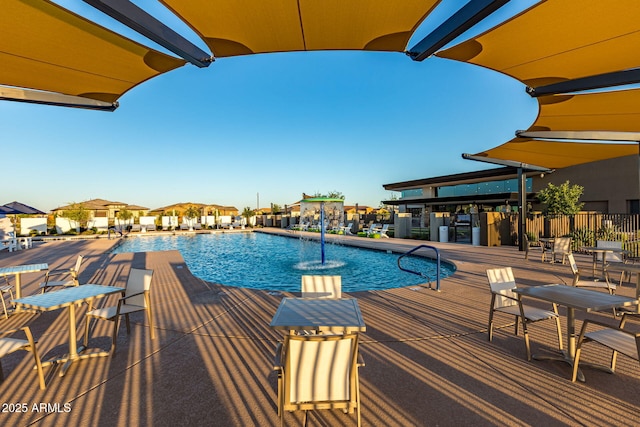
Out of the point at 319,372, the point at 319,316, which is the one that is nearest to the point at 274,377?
the point at 319,316

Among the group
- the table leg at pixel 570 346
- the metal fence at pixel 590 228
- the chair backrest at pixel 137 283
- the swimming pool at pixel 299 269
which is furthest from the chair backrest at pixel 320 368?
the metal fence at pixel 590 228

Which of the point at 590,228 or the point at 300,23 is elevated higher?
the point at 300,23

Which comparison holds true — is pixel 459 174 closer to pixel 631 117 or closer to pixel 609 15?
pixel 631 117

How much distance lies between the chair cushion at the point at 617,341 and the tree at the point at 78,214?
108 ft

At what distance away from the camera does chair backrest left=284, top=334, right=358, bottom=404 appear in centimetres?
205

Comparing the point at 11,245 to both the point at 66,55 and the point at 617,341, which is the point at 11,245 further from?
the point at 617,341

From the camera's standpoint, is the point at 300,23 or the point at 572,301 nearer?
the point at 572,301

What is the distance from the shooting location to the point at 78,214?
2569 cm

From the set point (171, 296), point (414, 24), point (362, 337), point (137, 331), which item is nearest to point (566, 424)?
point (362, 337)

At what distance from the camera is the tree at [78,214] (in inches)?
1002

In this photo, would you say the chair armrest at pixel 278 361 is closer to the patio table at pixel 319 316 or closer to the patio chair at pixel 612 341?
the patio table at pixel 319 316

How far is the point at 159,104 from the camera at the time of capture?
73.6ft

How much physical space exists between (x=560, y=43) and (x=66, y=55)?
7.39 meters

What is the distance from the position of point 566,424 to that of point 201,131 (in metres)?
32.6
